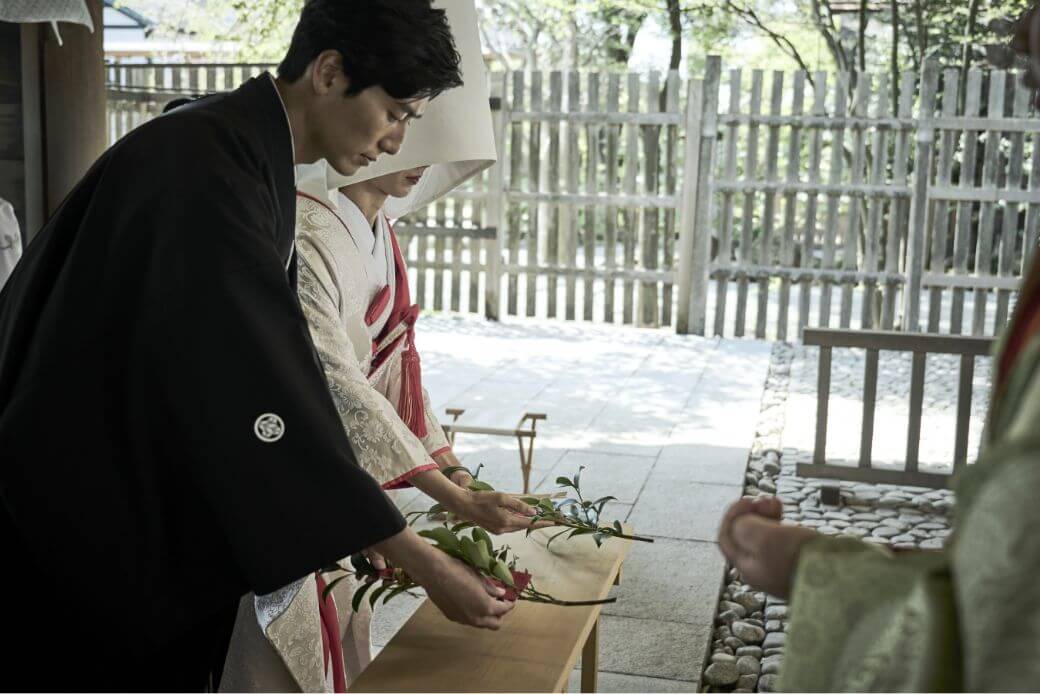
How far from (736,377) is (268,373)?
6088 mm

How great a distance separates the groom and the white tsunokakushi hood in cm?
70

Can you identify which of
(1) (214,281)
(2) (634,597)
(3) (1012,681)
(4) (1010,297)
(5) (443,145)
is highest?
Result: (5) (443,145)

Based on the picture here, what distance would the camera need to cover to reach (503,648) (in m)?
1.61

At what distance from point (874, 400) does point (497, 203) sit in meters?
4.87

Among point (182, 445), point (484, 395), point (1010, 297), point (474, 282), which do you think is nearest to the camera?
point (182, 445)

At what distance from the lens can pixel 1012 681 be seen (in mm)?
639

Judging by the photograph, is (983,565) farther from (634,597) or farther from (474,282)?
(474,282)

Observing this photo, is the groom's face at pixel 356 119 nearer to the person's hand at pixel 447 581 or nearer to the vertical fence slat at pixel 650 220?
the person's hand at pixel 447 581

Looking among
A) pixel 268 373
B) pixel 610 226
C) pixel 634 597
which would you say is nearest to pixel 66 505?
pixel 268 373

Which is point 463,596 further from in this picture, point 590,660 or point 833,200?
point 833,200

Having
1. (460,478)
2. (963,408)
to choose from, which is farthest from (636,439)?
(460,478)

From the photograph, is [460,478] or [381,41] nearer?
[381,41]

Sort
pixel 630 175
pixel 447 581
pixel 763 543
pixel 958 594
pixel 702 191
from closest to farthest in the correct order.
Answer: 1. pixel 958 594
2. pixel 763 543
3. pixel 447 581
4. pixel 702 191
5. pixel 630 175

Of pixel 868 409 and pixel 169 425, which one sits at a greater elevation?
pixel 169 425
